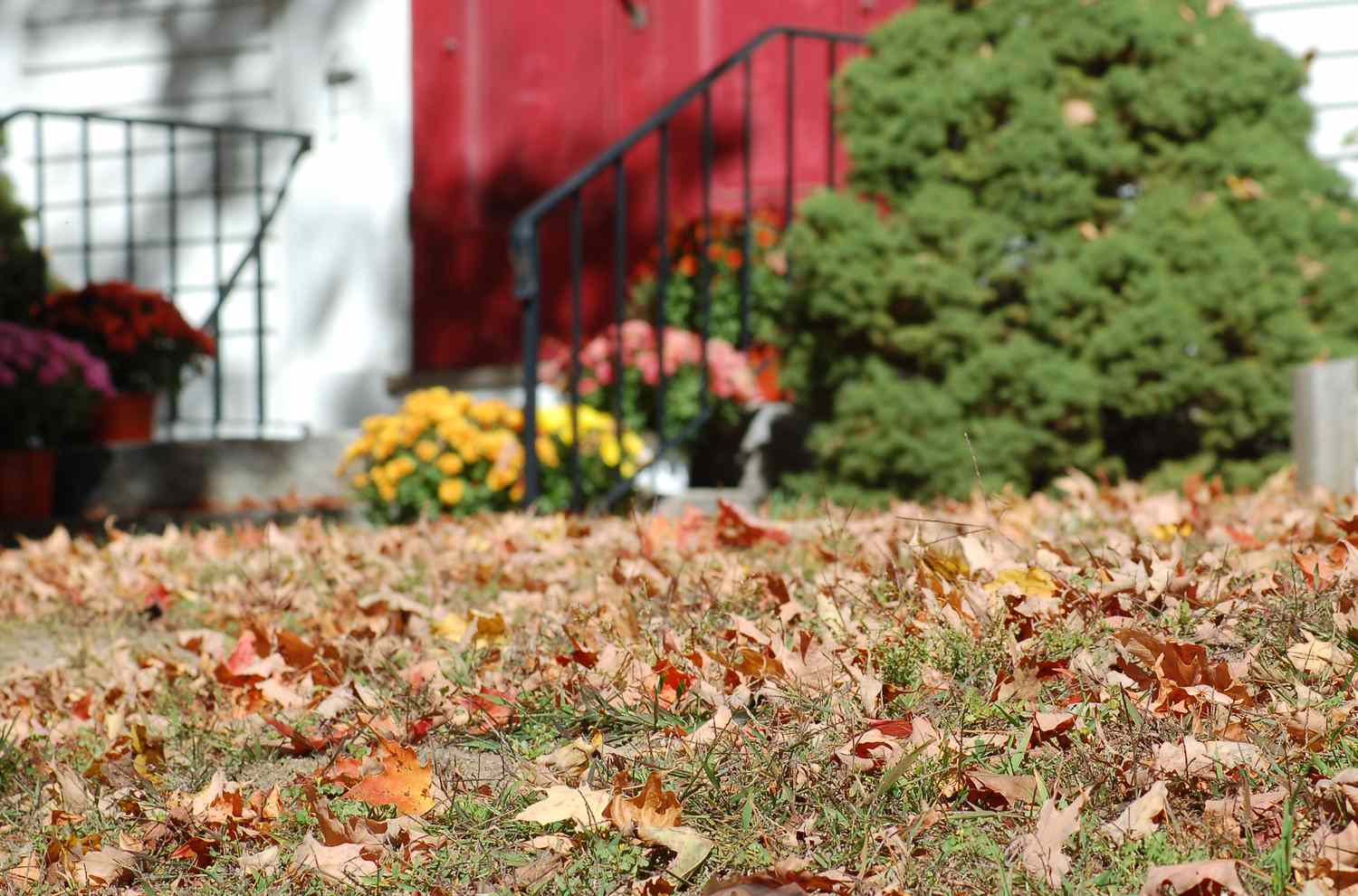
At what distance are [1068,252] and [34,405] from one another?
4.02 meters

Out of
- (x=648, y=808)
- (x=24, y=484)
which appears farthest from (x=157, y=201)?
(x=648, y=808)

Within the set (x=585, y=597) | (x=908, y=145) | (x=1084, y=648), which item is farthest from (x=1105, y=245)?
(x=1084, y=648)

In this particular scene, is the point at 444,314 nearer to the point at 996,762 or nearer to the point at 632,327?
the point at 632,327

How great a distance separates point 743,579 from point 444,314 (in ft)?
16.7

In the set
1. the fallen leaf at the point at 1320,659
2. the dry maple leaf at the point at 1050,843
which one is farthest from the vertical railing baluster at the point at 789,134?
the dry maple leaf at the point at 1050,843

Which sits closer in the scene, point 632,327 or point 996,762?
point 996,762

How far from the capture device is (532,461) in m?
4.73

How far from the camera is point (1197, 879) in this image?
1.36 metres

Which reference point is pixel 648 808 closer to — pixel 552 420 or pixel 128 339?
pixel 552 420

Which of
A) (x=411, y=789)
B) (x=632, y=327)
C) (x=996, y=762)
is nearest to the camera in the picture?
(x=996, y=762)

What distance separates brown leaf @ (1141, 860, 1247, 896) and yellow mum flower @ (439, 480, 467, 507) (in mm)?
4011

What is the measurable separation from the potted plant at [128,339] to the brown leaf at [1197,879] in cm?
561

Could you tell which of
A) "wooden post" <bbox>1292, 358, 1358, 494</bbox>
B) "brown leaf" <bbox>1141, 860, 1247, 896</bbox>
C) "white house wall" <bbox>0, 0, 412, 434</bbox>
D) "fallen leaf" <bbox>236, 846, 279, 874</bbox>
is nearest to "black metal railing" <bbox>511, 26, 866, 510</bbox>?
"wooden post" <bbox>1292, 358, 1358, 494</bbox>

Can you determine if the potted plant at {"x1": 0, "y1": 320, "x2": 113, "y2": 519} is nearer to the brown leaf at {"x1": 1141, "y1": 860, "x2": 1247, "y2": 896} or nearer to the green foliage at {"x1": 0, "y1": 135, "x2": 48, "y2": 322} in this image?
the green foliage at {"x1": 0, "y1": 135, "x2": 48, "y2": 322}
